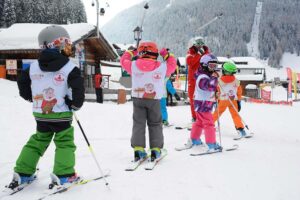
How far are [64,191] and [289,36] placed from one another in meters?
184

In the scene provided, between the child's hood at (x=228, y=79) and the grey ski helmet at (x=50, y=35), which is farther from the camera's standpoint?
the child's hood at (x=228, y=79)

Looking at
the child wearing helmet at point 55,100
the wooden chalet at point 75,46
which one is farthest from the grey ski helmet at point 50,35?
the wooden chalet at point 75,46

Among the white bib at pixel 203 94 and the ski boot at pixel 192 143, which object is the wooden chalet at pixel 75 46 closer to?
the ski boot at pixel 192 143

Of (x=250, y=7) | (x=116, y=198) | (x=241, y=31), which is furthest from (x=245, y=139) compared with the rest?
(x=250, y=7)

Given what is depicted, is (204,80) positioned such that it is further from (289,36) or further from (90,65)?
(289,36)

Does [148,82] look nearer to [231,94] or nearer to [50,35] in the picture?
[50,35]

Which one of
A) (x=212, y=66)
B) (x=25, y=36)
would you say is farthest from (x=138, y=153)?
(x=25, y=36)

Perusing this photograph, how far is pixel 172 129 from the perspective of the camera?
8.19 metres

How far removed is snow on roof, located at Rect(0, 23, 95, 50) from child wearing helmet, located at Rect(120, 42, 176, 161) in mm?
15541

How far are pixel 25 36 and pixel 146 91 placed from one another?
1804 cm

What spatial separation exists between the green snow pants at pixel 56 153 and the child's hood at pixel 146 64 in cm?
149

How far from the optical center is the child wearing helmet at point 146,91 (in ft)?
15.2

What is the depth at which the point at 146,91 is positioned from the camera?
4.65 meters

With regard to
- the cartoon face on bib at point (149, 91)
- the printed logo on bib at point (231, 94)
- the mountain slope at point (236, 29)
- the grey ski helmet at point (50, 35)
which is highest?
the mountain slope at point (236, 29)
